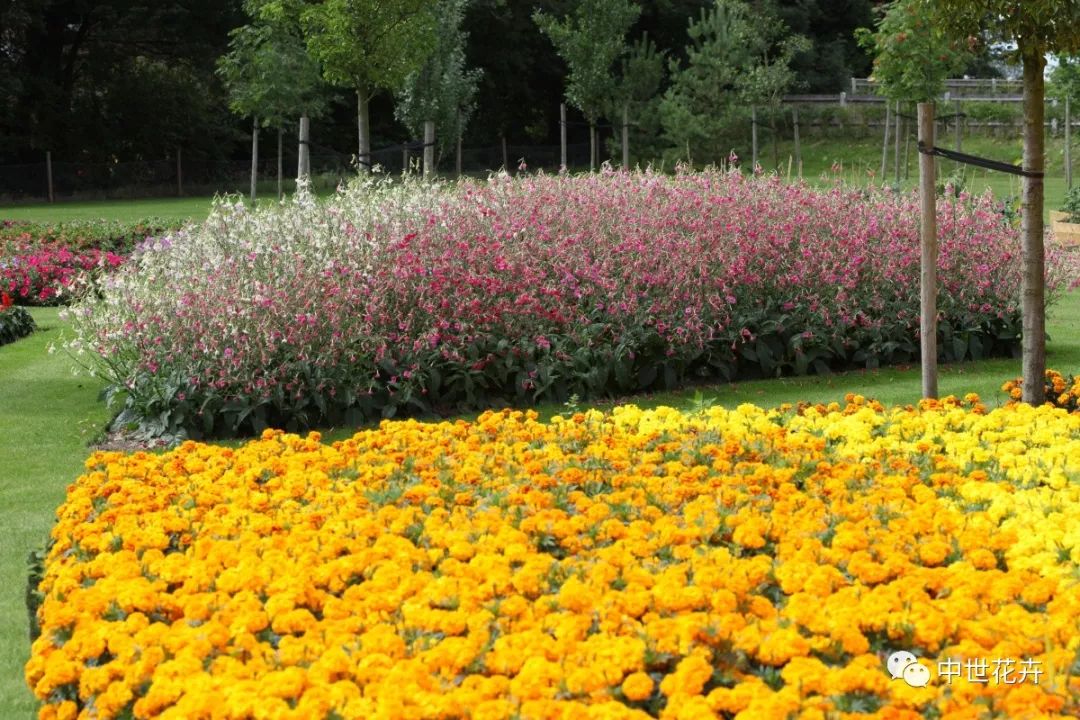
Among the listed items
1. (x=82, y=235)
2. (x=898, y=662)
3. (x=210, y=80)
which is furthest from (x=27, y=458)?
(x=210, y=80)

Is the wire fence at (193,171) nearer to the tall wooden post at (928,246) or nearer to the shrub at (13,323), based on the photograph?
the shrub at (13,323)

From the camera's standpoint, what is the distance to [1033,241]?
22.0 ft

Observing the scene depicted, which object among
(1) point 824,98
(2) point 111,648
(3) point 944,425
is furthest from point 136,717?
(1) point 824,98

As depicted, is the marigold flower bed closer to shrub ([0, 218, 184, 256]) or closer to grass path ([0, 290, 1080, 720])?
grass path ([0, 290, 1080, 720])

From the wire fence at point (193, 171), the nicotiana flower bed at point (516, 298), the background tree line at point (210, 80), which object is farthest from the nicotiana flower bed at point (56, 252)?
the wire fence at point (193, 171)

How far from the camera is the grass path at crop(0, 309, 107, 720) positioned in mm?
4777

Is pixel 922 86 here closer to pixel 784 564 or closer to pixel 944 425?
pixel 944 425

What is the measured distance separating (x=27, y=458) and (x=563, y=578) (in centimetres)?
484

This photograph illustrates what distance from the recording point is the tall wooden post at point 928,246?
7.13 meters

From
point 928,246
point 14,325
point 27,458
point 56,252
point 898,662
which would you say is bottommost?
point 27,458

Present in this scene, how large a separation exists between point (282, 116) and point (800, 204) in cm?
1804

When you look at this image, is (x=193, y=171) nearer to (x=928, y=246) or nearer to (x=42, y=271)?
(x=42, y=271)

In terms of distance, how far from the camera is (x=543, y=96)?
46156 millimetres

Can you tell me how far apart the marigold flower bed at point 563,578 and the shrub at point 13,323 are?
7.33 metres
